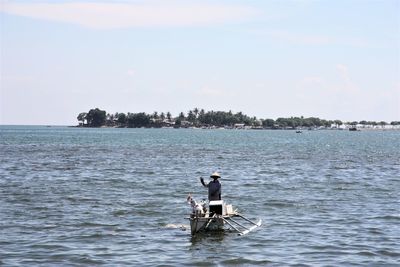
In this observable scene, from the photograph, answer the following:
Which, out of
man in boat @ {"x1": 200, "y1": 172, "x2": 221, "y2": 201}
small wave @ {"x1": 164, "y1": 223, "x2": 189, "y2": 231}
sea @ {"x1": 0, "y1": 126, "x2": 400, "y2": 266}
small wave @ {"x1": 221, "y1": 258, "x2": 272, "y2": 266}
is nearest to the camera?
small wave @ {"x1": 221, "y1": 258, "x2": 272, "y2": 266}

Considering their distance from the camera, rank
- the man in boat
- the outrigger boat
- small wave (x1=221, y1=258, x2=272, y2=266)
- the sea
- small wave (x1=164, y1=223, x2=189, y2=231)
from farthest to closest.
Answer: small wave (x1=164, y1=223, x2=189, y2=231)
the man in boat
the outrigger boat
the sea
small wave (x1=221, y1=258, x2=272, y2=266)

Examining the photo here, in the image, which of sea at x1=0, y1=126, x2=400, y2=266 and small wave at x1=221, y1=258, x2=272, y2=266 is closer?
small wave at x1=221, y1=258, x2=272, y2=266

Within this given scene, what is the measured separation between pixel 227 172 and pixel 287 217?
94.5 ft

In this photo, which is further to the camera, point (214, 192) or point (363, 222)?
point (363, 222)

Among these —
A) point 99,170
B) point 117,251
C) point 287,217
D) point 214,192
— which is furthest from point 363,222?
point 99,170

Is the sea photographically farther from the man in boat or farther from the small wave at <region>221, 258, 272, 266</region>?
the man in boat

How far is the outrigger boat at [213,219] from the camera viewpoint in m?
27.3

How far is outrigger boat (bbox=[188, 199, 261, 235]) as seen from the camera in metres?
27.3

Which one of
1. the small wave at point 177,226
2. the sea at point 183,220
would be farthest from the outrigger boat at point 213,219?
the small wave at point 177,226

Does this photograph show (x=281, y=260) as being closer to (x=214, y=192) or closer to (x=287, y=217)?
(x=214, y=192)

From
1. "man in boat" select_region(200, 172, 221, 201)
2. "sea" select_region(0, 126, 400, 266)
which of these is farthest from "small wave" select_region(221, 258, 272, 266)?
"man in boat" select_region(200, 172, 221, 201)

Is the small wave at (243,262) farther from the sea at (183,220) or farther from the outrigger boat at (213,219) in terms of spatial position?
the outrigger boat at (213,219)

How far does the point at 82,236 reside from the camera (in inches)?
1065

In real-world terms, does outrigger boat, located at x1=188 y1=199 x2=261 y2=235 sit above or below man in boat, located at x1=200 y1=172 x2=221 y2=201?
below
